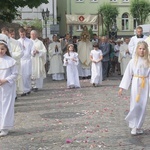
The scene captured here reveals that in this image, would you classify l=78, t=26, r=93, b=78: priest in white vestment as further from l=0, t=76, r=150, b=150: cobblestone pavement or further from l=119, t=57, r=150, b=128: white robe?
l=119, t=57, r=150, b=128: white robe

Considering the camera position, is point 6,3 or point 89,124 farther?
point 6,3

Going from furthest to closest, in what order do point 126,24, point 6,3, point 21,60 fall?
point 126,24 < point 6,3 < point 21,60

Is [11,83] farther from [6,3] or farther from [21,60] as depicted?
[6,3]

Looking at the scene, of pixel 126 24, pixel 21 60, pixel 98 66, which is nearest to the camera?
pixel 21 60

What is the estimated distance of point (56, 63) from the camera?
2123cm

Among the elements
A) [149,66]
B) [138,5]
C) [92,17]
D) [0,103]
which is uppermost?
[138,5]

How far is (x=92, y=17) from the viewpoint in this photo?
25.7m

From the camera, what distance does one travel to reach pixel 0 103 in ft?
27.6

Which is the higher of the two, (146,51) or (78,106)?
(146,51)

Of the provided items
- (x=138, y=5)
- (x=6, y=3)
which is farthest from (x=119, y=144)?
(x=138, y=5)

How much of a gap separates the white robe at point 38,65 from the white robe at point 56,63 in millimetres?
4626

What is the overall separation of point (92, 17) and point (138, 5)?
3872 cm

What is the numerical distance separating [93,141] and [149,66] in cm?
171

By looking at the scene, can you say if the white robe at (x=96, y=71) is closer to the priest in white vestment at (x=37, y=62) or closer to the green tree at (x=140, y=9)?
the priest in white vestment at (x=37, y=62)
